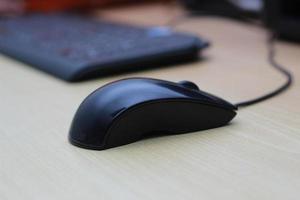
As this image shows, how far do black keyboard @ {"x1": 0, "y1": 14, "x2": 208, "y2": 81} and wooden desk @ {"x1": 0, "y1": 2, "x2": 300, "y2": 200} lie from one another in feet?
0.09

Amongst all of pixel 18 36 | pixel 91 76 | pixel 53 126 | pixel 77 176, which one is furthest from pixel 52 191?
pixel 18 36

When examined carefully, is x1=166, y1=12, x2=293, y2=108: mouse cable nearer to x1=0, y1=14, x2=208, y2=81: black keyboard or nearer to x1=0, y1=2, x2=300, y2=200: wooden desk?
x1=0, y1=2, x2=300, y2=200: wooden desk

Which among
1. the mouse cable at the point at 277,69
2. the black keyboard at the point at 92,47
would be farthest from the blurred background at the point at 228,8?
the black keyboard at the point at 92,47

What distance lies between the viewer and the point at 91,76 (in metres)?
0.65

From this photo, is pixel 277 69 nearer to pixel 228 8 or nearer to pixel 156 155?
pixel 156 155

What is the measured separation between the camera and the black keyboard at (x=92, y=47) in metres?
0.66

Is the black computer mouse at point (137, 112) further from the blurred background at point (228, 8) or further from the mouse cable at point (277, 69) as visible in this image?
the blurred background at point (228, 8)

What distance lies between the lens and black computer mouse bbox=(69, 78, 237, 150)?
407 mm

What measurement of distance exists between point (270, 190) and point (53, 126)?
0.76 feet

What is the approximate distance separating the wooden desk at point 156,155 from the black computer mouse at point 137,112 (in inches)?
0.4

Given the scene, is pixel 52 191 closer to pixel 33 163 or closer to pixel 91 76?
pixel 33 163

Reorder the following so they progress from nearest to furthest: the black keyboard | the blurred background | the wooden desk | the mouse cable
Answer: the wooden desk, the mouse cable, the black keyboard, the blurred background

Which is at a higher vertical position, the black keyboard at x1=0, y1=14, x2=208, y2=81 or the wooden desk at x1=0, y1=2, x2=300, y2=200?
the wooden desk at x1=0, y1=2, x2=300, y2=200

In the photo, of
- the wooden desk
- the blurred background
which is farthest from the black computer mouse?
the blurred background
